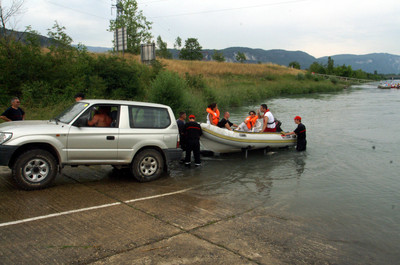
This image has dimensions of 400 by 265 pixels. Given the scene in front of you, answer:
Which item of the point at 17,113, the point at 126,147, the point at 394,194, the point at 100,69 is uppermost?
the point at 100,69

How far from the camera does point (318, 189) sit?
893 centimetres

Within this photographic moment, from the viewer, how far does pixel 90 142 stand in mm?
7648

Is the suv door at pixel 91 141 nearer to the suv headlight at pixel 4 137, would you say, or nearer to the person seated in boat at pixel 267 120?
the suv headlight at pixel 4 137

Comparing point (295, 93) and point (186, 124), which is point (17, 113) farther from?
point (295, 93)

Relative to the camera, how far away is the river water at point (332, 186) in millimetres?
5797

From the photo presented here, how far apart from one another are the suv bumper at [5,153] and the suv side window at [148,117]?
2523 mm

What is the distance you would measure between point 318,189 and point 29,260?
6.90 m

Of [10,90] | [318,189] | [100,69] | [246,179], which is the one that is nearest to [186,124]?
[246,179]

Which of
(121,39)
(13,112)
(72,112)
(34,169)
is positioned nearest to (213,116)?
(72,112)

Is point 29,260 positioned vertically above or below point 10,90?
below

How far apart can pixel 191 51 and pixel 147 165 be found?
3351 inches

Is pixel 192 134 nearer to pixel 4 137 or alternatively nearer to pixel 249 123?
pixel 249 123

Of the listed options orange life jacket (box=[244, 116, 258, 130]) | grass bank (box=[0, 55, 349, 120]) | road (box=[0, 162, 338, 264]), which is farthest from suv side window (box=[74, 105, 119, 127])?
grass bank (box=[0, 55, 349, 120])

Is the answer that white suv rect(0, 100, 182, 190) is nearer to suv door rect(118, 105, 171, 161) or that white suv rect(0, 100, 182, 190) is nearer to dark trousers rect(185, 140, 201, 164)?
suv door rect(118, 105, 171, 161)
